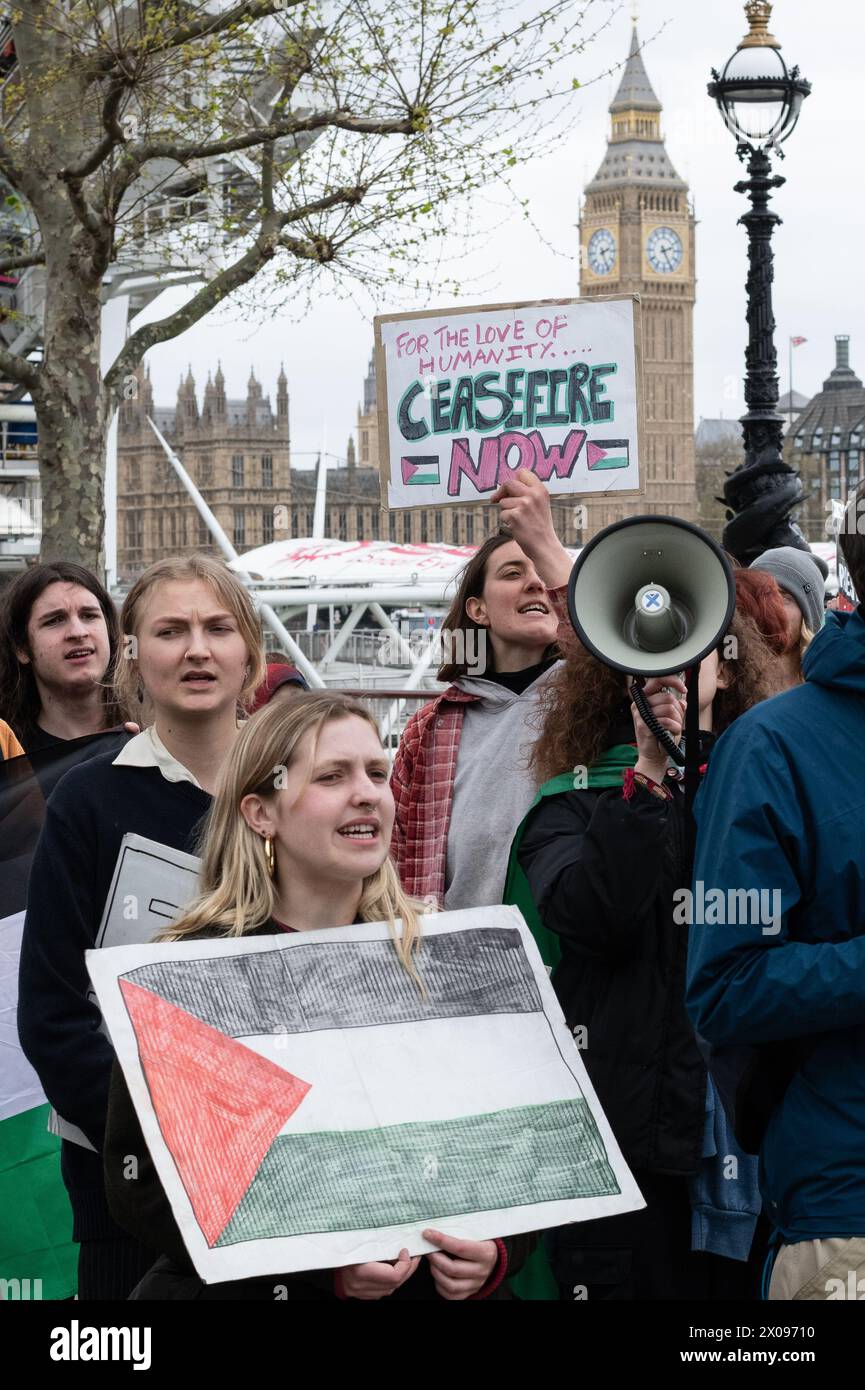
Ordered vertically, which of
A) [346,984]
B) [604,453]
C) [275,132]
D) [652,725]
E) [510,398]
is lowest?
[346,984]

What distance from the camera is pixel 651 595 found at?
2230 millimetres

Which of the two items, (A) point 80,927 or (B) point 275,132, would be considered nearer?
(A) point 80,927

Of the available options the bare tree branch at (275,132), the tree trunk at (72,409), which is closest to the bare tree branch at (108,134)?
the bare tree branch at (275,132)

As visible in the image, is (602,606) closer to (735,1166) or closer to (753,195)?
(735,1166)

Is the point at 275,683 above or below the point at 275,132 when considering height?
below

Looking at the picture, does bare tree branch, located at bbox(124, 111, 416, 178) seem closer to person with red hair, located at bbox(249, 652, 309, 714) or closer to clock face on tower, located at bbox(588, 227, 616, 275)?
person with red hair, located at bbox(249, 652, 309, 714)

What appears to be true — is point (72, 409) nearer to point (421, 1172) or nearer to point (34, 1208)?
point (34, 1208)

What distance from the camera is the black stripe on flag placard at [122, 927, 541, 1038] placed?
2.01m

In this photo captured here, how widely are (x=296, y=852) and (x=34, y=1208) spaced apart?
1.07 meters

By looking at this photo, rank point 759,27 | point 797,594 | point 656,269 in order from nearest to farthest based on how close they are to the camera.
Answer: point 797,594 → point 759,27 → point 656,269

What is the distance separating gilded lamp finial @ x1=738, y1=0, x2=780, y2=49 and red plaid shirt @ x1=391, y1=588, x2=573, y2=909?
14.9 feet

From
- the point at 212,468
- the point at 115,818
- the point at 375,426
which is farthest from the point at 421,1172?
the point at 375,426

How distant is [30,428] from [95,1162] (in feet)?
152

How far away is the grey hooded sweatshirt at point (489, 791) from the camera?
303 cm
